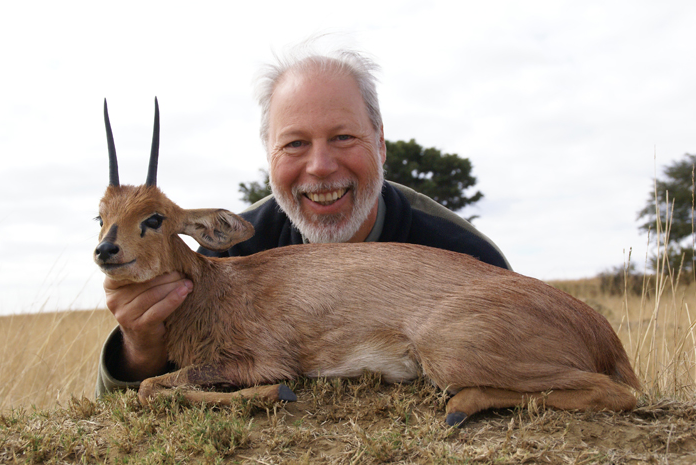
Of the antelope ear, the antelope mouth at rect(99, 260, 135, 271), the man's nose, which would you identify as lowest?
the antelope mouth at rect(99, 260, 135, 271)

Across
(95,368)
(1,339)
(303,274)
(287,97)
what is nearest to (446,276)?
(303,274)

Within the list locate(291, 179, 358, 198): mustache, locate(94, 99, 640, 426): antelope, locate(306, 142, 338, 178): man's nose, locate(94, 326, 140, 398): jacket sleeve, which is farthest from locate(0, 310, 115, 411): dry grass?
locate(306, 142, 338, 178): man's nose

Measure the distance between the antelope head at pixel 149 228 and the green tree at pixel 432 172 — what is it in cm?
2227

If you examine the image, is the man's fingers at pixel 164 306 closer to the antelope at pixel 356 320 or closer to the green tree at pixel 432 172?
the antelope at pixel 356 320

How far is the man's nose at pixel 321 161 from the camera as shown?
502 cm

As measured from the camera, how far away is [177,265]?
3992mm

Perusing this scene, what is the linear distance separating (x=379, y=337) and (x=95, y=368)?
19.5 feet

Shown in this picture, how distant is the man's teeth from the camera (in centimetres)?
529

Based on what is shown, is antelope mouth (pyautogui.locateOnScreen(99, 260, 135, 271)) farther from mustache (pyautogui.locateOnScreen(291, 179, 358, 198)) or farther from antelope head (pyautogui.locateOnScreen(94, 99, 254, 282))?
mustache (pyautogui.locateOnScreen(291, 179, 358, 198))

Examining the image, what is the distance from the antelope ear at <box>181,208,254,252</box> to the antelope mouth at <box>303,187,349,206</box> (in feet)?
4.40

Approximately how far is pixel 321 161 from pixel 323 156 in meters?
0.06

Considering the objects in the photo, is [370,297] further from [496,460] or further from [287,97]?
[287,97]

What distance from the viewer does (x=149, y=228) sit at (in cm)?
373

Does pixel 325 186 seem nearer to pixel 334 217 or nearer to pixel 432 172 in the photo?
pixel 334 217
